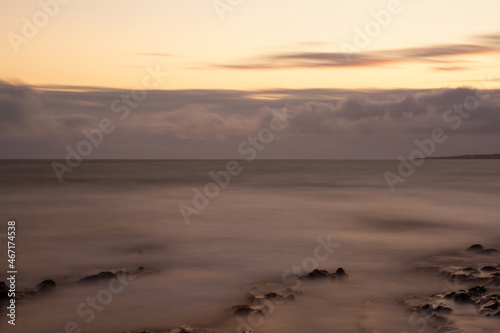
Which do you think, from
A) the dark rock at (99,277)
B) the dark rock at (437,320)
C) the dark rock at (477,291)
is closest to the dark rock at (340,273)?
the dark rock at (477,291)

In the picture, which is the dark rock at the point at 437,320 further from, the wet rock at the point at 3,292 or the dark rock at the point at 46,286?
the wet rock at the point at 3,292

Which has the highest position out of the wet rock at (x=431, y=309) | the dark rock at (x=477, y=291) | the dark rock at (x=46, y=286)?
the dark rock at (x=46, y=286)

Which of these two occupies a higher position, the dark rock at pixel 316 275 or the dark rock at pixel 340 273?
the dark rock at pixel 340 273

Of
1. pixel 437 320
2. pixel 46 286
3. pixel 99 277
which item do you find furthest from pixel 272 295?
pixel 46 286

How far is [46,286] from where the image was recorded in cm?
1015

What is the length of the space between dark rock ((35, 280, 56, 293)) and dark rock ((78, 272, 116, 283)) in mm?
690

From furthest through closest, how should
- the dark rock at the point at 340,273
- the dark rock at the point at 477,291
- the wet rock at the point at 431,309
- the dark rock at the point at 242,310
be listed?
the dark rock at the point at 340,273
the dark rock at the point at 477,291
the dark rock at the point at 242,310
the wet rock at the point at 431,309

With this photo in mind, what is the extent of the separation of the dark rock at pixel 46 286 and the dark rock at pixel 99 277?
0.69 meters

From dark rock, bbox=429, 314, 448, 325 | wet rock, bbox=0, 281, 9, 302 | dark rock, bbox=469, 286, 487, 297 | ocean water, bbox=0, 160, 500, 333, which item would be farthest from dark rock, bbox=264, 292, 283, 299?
wet rock, bbox=0, 281, 9, 302

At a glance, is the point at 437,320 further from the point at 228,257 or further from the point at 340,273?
the point at 228,257

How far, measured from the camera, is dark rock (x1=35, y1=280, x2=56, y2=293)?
1000 centimetres

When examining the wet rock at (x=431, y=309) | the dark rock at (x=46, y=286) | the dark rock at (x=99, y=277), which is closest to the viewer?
the wet rock at (x=431, y=309)

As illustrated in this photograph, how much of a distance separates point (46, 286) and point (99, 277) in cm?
121

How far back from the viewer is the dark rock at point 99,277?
10805mm
